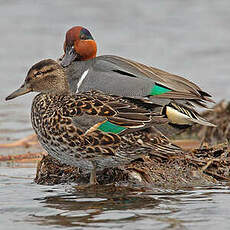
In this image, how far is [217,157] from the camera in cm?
643

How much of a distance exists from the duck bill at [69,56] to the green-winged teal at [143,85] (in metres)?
0.14

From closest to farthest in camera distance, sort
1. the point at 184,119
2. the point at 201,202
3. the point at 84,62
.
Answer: the point at 201,202, the point at 184,119, the point at 84,62

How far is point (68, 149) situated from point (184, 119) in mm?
1713

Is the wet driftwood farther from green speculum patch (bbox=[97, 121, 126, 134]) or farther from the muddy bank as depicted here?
green speculum patch (bbox=[97, 121, 126, 134])

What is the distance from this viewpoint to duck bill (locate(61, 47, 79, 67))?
7.86 m

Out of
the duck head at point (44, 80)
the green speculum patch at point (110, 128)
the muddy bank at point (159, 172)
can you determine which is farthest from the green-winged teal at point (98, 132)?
the duck head at point (44, 80)

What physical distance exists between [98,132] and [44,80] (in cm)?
91

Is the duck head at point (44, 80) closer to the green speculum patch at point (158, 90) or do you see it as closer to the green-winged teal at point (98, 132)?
the green-winged teal at point (98, 132)

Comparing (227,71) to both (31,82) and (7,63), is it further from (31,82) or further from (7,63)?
(31,82)

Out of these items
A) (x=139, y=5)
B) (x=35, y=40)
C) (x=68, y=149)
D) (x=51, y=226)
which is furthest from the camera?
(x=139, y=5)

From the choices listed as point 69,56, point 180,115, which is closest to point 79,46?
point 69,56

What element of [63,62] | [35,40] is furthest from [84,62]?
[35,40]

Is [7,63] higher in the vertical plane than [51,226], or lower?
higher

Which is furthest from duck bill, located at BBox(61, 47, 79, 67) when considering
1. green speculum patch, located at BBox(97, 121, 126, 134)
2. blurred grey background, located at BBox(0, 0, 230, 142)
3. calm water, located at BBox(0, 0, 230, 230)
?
blurred grey background, located at BBox(0, 0, 230, 142)
